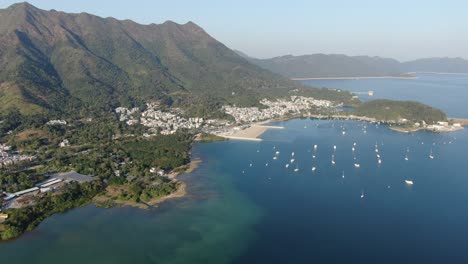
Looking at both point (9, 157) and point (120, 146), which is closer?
point (9, 157)

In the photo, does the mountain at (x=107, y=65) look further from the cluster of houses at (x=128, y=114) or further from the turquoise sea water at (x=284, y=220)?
the turquoise sea water at (x=284, y=220)

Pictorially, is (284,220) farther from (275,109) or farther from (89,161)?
(275,109)

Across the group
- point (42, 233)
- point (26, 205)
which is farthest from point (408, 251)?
point (26, 205)

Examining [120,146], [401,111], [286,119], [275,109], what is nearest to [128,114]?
[120,146]

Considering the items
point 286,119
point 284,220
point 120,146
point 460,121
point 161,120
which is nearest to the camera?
point 284,220

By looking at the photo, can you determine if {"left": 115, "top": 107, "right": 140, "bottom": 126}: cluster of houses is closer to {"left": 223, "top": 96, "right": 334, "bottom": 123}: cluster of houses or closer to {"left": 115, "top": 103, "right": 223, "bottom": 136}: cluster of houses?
{"left": 115, "top": 103, "right": 223, "bottom": 136}: cluster of houses
